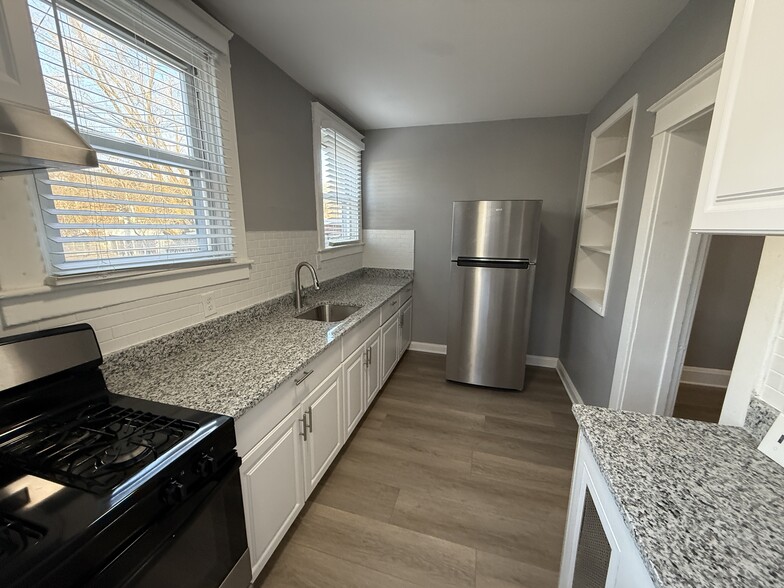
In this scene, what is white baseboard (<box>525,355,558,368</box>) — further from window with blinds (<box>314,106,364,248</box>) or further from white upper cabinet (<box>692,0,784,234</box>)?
white upper cabinet (<box>692,0,784,234</box>)

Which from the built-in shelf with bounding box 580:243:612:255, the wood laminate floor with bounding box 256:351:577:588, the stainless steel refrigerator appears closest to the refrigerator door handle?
the stainless steel refrigerator

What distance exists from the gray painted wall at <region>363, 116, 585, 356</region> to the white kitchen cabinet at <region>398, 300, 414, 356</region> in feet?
0.39

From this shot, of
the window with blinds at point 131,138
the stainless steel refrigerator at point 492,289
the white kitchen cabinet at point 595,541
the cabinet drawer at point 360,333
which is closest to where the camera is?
the white kitchen cabinet at point 595,541

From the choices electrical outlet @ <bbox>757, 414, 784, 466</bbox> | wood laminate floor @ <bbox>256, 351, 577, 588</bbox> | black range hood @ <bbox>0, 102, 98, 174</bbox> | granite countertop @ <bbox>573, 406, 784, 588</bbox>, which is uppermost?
black range hood @ <bbox>0, 102, 98, 174</bbox>

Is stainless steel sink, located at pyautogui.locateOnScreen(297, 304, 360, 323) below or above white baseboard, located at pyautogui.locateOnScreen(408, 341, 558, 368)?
above

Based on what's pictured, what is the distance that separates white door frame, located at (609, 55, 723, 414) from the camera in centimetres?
157

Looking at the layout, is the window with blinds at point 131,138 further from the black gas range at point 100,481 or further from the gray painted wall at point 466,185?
the gray painted wall at point 466,185

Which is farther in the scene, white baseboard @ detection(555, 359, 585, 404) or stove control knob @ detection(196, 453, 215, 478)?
white baseboard @ detection(555, 359, 585, 404)

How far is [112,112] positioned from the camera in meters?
1.19

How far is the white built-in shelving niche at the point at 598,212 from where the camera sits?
256 cm

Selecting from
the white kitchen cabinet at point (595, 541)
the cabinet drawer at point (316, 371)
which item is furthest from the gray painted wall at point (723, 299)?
the cabinet drawer at point (316, 371)

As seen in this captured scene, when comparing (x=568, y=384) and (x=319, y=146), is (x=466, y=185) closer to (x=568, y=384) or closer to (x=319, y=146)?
(x=319, y=146)

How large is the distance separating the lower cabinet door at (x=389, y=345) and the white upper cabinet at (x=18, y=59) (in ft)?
7.22

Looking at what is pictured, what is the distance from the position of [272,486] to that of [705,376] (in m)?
3.92
